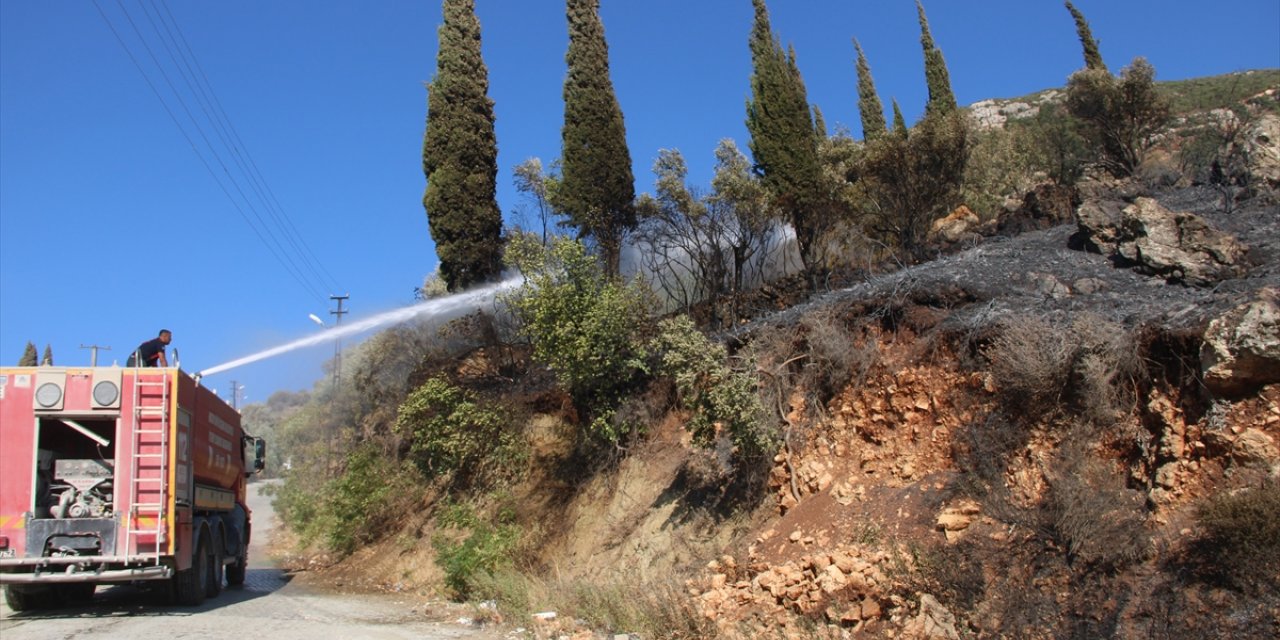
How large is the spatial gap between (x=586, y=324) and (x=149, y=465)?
7.87 meters

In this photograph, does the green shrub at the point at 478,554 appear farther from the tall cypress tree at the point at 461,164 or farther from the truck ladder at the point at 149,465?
the tall cypress tree at the point at 461,164

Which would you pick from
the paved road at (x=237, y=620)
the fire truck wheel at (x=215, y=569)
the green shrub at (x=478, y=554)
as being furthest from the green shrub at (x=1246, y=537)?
the fire truck wheel at (x=215, y=569)

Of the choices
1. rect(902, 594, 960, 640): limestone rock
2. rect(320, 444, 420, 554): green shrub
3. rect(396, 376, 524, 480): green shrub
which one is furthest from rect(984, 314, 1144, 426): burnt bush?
rect(320, 444, 420, 554): green shrub

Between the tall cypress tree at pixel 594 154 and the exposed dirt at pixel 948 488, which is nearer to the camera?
the exposed dirt at pixel 948 488

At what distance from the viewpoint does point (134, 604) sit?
52.0 ft

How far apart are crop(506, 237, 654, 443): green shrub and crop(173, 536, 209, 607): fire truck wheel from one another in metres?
7.01

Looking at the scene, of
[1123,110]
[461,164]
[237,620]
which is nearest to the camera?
[237,620]

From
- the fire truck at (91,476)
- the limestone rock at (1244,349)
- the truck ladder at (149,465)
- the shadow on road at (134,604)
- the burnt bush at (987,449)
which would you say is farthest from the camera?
the shadow on road at (134,604)

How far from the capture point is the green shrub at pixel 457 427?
2186 cm

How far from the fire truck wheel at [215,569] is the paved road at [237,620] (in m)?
0.24

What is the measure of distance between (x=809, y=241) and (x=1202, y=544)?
1575 centimetres

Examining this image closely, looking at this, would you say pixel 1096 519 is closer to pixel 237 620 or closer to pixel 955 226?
pixel 237 620

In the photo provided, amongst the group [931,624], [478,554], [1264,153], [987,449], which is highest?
[1264,153]

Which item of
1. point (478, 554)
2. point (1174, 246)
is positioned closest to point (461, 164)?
point (478, 554)
